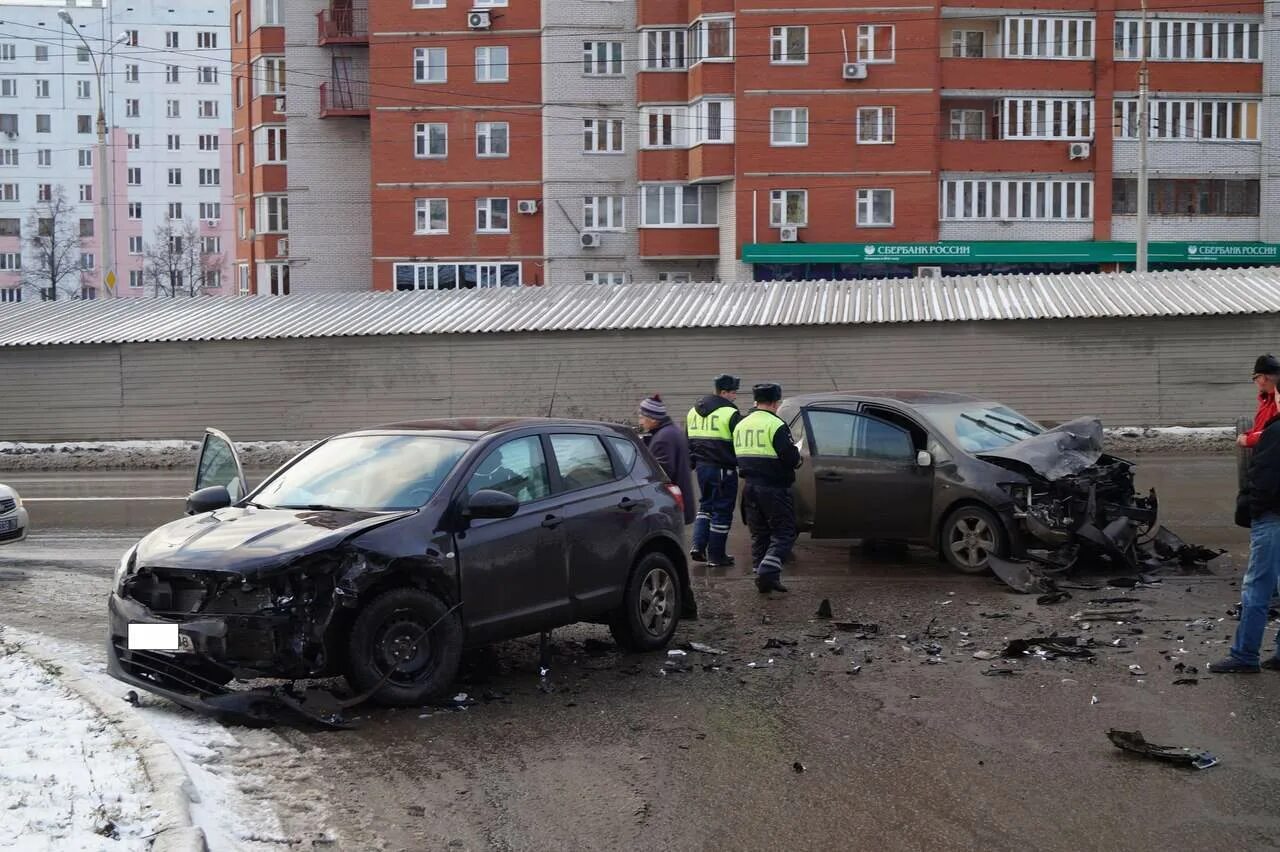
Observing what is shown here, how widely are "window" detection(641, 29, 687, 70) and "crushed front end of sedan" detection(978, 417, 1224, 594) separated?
150ft

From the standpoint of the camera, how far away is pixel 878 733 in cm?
740

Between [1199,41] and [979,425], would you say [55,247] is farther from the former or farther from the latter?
[979,425]

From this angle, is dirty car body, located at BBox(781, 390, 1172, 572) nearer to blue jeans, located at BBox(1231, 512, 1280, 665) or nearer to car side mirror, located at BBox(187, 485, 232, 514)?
blue jeans, located at BBox(1231, 512, 1280, 665)

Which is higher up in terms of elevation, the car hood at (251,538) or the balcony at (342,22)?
the balcony at (342,22)

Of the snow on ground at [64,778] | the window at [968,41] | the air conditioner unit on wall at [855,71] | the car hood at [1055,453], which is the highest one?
the window at [968,41]

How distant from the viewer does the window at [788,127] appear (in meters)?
53.1

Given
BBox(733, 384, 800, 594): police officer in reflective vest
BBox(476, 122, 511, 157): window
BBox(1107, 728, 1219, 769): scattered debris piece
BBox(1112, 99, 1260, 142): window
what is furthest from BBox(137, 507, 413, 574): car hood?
BBox(1112, 99, 1260, 142): window

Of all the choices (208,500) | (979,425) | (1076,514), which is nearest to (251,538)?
(208,500)

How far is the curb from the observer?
5401 millimetres

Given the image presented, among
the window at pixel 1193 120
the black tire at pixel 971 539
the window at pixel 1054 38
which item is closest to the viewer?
the black tire at pixel 971 539

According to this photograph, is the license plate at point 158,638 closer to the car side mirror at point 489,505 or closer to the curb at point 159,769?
the curb at point 159,769

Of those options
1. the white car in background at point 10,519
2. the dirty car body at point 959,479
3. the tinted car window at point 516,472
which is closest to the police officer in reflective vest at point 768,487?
the dirty car body at point 959,479

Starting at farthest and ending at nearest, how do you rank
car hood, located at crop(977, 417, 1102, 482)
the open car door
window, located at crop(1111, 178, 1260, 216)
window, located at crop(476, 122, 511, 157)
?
window, located at crop(476, 122, 511, 157) → window, located at crop(1111, 178, 1260, 216) → car hood, located at crop(977, 417, 1102, 482) → the open car door

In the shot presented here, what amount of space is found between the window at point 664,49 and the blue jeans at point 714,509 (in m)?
44.8
